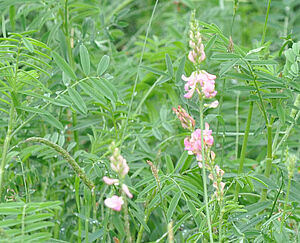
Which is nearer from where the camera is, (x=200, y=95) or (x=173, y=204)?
(x=200, y=95)

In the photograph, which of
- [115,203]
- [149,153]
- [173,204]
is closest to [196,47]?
[115,203]

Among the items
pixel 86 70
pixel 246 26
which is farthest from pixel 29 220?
pixel 246 26

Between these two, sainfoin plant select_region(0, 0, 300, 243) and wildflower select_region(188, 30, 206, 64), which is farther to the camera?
sainfoin plant select_region(0, 0, 300, 243)

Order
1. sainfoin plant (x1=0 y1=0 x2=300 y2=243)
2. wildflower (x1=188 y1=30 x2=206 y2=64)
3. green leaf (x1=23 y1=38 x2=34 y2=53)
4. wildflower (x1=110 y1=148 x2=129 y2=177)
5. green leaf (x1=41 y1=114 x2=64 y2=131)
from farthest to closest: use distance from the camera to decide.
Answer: green leaf (x1=41 y1=114 x2=64 y2=131) → green leaf (x1=23 y1=38 x2=34 y2=53) → sainfoin plant (x1=0 y1=0 x2=300 y2=243) → wildflower (x1=188 y1=30 x2=206 y2=64) → wildflower (x1=110 y1=148 x2=129 y2=177)

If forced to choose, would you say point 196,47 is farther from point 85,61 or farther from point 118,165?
point 85,61

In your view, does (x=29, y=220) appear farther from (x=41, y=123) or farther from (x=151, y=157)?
(x=41, y=123)

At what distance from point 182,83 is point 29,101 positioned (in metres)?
0.50

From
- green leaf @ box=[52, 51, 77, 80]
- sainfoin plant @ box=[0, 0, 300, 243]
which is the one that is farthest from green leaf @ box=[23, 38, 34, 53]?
green leaf @ box=[52, 51, 77, 80]

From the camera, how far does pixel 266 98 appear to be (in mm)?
1550

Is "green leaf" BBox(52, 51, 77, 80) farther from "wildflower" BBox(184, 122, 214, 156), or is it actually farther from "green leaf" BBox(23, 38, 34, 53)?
"wildflower" BBox(184, 122, 214, 156)

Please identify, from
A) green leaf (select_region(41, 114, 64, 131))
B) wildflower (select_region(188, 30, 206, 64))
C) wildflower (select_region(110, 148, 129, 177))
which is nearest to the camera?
wildflower (select_region(110, 148, 129, 177))

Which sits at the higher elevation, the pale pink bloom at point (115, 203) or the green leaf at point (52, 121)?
the green leaf at point (52, 121)

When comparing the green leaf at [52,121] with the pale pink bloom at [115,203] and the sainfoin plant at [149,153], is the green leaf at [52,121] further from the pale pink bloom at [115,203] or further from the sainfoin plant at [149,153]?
the pale pink bloom at [115,203]

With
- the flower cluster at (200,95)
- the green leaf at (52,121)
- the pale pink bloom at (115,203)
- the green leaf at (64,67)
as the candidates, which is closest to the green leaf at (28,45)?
the green leaf at (64,67)
